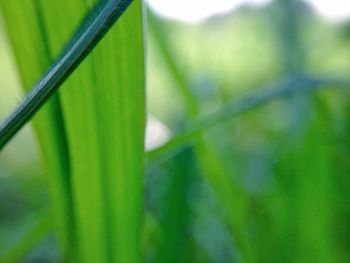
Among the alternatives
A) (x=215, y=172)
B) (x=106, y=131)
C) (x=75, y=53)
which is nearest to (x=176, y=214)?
(x=215, y=172)

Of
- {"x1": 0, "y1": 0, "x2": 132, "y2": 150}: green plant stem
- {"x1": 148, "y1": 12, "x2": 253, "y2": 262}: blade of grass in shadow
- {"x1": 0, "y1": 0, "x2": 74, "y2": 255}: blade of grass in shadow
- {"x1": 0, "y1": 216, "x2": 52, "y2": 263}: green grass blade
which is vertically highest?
{"x1": 148, "y1": 12, "x2": 253, "y2": 262}: blade of grass in shadow

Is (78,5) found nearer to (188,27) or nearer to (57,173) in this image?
(57,173)

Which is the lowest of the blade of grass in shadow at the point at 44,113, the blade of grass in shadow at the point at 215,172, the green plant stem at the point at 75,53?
the green plant stem at the point at 75,53

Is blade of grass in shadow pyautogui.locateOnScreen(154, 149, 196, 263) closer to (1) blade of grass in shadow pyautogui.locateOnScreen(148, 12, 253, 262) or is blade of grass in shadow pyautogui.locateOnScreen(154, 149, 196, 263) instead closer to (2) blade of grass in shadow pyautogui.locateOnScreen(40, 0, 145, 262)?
(1) blade of grass in shadow pyautogui.locateOnScreen(148, 12, 253, 262)

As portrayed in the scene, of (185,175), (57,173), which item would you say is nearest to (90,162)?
(57,173)

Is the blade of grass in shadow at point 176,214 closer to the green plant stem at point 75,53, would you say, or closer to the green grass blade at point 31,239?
the green grass blade at point 31,239

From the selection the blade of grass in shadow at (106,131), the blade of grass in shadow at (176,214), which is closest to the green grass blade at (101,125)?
the blade of grass in shadow at (106,131)

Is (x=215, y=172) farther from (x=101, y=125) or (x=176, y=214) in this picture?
(x=101, y=125)

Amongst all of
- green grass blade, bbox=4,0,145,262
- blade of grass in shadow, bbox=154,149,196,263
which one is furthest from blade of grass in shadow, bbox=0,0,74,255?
blade of grass in shadow, bbox=154,149,196,263
